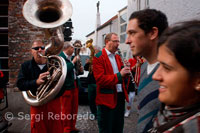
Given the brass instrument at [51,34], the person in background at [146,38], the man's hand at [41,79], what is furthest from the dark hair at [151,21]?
the man's hand at [41,79]

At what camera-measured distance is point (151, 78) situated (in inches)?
55.8

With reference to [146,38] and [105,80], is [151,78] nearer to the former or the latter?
[146,38]

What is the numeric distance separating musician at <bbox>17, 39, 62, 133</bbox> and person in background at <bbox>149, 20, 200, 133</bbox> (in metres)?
2.09

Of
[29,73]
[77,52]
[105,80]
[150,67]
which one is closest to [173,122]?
[150,67]

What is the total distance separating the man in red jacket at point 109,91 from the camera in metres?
2.83

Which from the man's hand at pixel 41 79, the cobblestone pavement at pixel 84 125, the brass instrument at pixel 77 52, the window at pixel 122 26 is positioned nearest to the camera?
the man's hand at pixel 41 79

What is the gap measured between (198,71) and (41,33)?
5.76m

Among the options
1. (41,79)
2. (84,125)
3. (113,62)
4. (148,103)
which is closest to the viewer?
(148,103)

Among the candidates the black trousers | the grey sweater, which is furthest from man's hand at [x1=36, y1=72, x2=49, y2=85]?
the grey sweater

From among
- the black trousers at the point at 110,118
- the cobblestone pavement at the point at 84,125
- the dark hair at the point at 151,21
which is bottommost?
the cobblestone pavement at the point at 84,125

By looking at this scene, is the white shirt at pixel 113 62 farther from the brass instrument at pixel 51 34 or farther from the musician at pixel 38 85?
the musician at pixel 38 85

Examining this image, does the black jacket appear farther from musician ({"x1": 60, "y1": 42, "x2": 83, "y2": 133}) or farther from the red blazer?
Result: musician ({"x1": 60, "y1": 42, "x2": 83, "y2": 133})

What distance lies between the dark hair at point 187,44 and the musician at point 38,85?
6.95 ft

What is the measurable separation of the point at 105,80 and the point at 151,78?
146 centimetres
